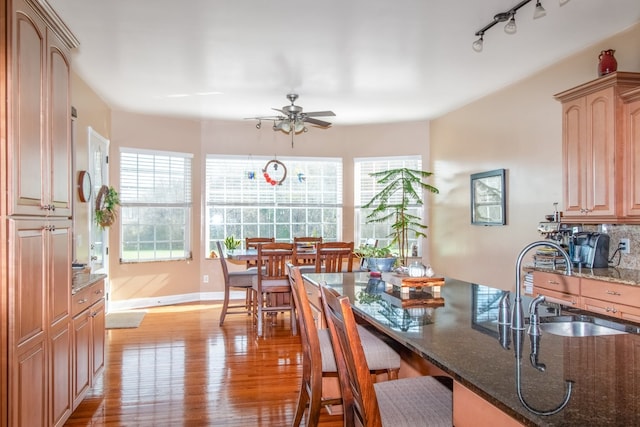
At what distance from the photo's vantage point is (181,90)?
5312 millimetres

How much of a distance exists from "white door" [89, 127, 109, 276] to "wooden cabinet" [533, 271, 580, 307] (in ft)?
15.3

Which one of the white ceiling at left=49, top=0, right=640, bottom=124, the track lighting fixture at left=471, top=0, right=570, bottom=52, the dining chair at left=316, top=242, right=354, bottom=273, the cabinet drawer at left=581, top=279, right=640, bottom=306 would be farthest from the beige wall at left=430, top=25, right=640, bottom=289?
the dining chair at left=316, top=242, right=354, bottom=273

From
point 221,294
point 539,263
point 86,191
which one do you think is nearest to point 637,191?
point 539,263

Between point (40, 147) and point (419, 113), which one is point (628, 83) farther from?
point (40, 147)

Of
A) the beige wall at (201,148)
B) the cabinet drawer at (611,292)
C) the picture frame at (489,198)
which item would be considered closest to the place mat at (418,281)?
the cabinet drawer at (611,292)

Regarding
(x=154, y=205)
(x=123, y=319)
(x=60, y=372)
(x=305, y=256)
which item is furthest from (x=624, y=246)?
(x=154, y=205)

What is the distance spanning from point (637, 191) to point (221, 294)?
5519 mm

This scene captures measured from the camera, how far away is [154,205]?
6.58 m

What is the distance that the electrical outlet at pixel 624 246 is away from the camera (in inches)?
145

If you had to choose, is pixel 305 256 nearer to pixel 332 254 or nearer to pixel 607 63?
pixel 332 254

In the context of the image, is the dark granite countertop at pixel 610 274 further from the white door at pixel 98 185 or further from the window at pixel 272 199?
the white door at pixel 98 185

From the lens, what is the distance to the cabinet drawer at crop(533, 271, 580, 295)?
3.46 metres

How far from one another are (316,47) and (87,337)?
116 inches

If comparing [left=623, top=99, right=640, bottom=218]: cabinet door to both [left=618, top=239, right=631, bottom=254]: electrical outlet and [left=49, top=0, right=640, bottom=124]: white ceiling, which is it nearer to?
[left=618, top=239, right=631, bottom=254]: electrical outlet
